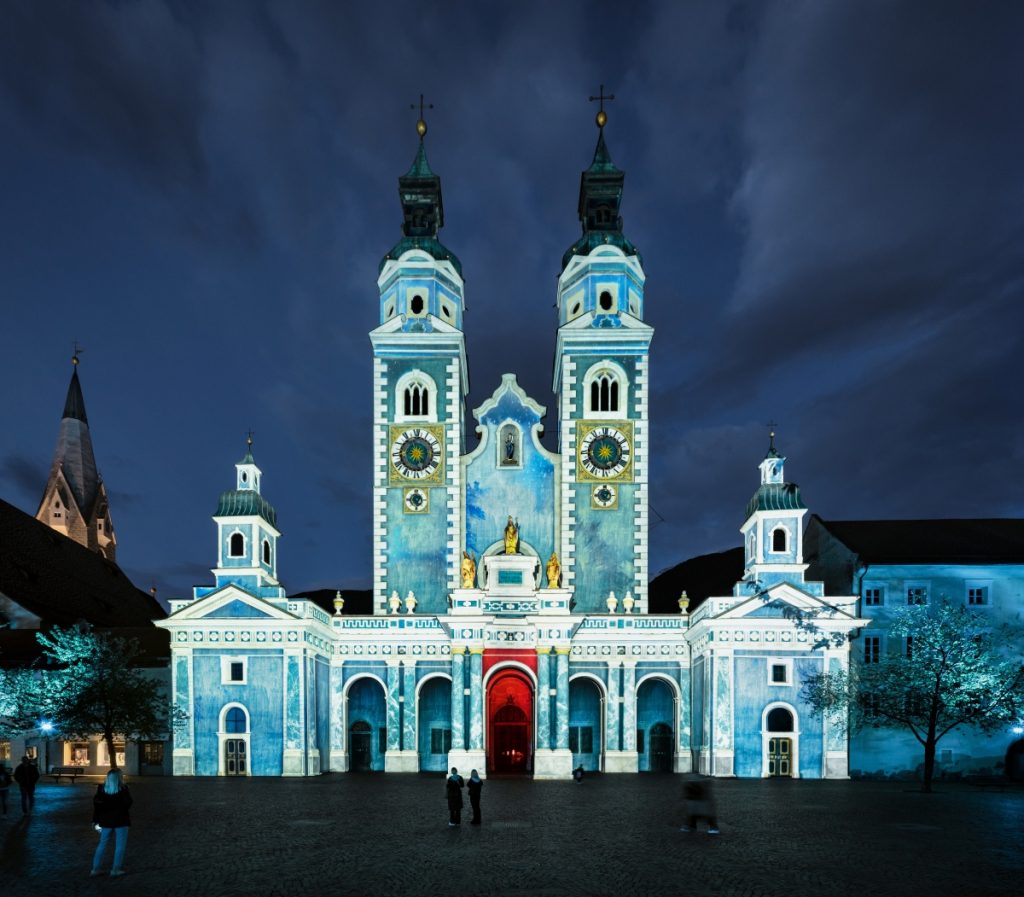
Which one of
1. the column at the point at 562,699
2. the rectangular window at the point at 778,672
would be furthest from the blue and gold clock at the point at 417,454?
the rectangular window at the point at 778,672

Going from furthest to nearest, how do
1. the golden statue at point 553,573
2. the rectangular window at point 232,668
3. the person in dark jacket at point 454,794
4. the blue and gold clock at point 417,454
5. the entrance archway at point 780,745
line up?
the blue and gold clock at point 417,454, the golden statue at point 553,573, the rectangular window at point 232,668, the entrance archway at point 780,745, the person in dark jacket at point 454,794

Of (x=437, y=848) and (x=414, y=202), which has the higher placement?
(x=414, y=202)

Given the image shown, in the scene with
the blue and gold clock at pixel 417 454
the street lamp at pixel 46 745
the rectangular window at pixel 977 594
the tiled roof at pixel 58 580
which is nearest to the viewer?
the street lamp at pixel 46 745

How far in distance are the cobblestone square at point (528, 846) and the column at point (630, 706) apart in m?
13.2

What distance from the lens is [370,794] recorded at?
122 feet

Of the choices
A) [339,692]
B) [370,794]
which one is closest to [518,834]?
[370,794]

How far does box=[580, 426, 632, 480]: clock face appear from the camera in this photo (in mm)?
55875

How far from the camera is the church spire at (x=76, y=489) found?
85.4 metres

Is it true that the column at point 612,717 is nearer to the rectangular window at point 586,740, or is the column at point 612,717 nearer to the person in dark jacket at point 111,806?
the rectangular window at point 586,740

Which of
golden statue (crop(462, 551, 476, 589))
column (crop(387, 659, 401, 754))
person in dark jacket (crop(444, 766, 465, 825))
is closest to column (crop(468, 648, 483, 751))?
golden statue (crop(462, 551, 476, 589))

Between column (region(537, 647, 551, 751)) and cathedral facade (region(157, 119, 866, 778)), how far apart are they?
138mm

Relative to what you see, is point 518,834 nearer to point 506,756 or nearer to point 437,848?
point 437,848

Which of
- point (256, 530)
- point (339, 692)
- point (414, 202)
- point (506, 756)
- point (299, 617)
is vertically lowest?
point (506, 756)

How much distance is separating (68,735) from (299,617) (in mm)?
11859
